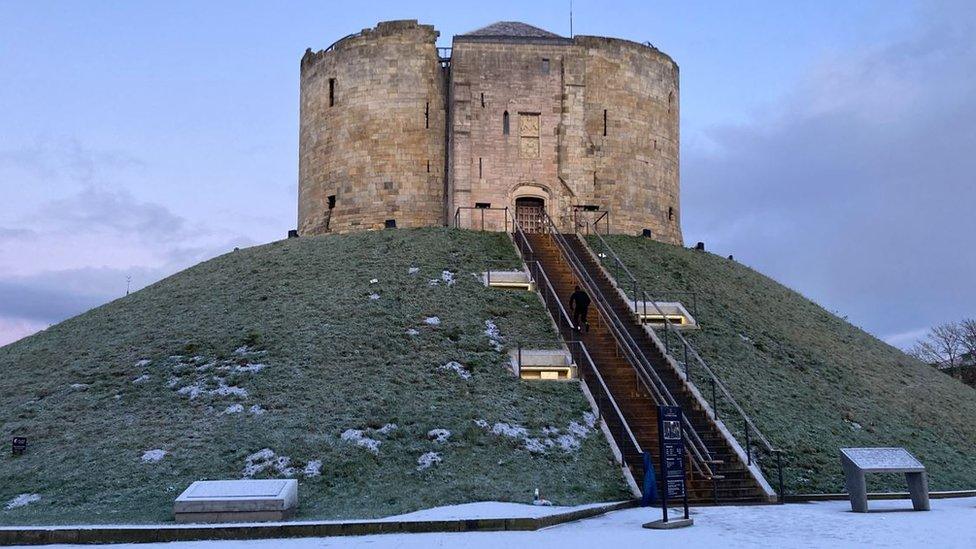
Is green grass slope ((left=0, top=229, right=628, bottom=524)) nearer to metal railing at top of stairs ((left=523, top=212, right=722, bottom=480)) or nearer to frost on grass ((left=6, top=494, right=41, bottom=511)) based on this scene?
frost on grass ((left=6, top=494, right=41, bottom=511))

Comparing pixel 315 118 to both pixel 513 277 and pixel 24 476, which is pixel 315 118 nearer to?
pixel 513 277

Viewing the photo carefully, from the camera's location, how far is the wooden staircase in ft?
59.4

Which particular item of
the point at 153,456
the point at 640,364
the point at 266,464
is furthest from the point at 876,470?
the point at 153,456

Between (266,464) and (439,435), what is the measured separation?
3303 millimetres

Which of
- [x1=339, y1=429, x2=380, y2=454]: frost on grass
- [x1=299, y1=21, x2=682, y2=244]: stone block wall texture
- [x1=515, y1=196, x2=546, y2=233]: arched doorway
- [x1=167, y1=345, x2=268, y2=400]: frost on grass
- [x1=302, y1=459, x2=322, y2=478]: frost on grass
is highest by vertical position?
[x1=299, y1=21, x2=682, y2=244]: stone block wall texture

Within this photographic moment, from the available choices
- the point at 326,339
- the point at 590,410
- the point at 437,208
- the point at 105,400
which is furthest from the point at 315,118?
the point at 590,410

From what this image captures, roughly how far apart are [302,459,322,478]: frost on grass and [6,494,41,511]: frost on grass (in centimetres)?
446

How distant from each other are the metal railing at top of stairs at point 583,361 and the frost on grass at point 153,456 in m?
8.51

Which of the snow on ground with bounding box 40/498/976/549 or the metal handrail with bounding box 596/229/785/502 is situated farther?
the metal handrail with bounding box 596/229/785/502

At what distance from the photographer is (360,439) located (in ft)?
61.9

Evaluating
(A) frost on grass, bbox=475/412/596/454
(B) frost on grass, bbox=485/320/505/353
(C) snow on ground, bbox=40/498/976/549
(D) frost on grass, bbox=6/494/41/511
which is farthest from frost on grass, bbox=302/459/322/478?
(B) frost on grass, bbox=485/320/505/353

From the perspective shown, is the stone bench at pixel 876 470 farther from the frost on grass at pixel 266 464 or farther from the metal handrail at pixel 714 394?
the frost on grass at pixel 266 464

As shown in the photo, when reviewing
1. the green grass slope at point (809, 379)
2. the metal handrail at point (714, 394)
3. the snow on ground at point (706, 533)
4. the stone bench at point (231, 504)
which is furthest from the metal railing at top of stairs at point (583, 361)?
the stone bench at point (231, 504)

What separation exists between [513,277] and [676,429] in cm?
1341
